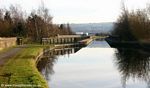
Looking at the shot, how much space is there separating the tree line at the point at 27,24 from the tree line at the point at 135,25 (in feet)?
60.1

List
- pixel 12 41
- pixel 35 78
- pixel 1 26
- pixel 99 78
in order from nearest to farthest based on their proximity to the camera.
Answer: pixel 35 78 → pixel 99 78 → pixel 12 41 → pixel 1 26

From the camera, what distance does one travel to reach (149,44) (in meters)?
62.1

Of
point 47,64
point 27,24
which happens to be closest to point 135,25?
point 27,24

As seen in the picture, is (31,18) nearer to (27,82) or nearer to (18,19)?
(18,19)

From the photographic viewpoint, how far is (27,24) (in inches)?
3797

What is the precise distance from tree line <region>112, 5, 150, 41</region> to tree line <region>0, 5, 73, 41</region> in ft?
60.1

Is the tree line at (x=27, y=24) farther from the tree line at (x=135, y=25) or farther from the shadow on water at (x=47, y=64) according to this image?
the shadow on water at (x=47, y=64)

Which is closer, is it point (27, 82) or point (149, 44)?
point (27, 82)

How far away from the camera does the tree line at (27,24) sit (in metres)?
87.7

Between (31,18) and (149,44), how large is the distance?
1776 inches

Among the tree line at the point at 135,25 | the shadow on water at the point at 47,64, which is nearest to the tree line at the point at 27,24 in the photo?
the tree line at the point at 135,25

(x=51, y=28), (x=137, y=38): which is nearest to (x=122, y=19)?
(x=137, y=38)

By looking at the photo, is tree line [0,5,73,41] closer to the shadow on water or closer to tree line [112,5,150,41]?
tree line [112,5,150,41]

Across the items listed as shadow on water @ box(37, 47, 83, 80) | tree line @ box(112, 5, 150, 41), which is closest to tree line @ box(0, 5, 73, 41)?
tree line @ box(112, 5, 150, 41)
